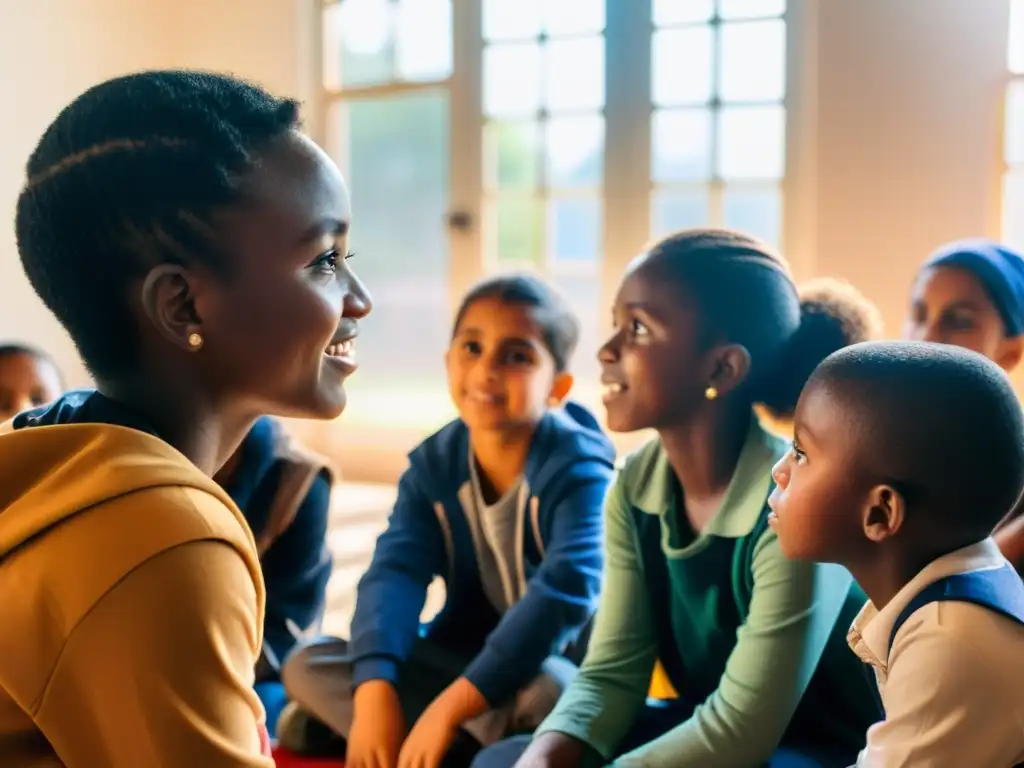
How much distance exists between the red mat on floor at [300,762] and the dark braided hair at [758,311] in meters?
0.77

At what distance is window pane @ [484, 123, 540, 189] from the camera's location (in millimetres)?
3746

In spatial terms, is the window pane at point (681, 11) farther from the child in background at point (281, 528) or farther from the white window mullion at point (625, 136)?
the child in background at point (281, 528)

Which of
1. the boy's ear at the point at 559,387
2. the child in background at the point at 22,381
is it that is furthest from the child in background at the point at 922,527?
the child in background at the point at 22,381

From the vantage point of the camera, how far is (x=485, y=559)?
1598mm

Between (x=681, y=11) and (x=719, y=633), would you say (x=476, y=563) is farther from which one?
(x=681, y=11)

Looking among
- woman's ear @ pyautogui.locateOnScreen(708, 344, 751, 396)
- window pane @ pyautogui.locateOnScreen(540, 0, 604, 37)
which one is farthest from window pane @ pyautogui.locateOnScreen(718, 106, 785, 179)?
woman's ear @ pyautogui.locateOnScreen(708, 344, 751, 396)

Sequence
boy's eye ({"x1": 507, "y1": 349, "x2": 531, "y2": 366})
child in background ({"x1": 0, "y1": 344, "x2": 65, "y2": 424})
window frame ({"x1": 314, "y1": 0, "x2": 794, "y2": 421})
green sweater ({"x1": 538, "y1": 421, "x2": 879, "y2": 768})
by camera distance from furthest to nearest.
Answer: window frame ({"x1": 314, "y1": 0, "x2": 794, "y2": 421}), child in background ({"x1": 0, "y1": 344, "x2": 65, "y2": 424}), boy's eye ({"x1": 507, "y1": 349, "x2": 531, "y2": 366}), green sweater ({"x1": 538, "y1": 421, "x2": 879, "y2": 768})

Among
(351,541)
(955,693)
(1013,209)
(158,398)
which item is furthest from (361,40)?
(955,693)

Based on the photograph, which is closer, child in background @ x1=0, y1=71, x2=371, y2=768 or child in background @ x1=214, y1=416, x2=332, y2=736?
child in background @ x1=0, y1=71, x2=371, y2=768

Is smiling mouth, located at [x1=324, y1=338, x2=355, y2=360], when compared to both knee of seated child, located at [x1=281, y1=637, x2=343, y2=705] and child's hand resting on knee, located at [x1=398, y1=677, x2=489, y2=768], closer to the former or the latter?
child's hand resting on knee, located at [x1=398, y1=677, x2=489, y2=768]

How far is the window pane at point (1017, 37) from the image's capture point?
115 inches

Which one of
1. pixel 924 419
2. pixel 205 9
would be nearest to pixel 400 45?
pixel 205 9

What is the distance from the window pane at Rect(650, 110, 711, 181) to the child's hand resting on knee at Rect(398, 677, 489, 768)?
2439mm

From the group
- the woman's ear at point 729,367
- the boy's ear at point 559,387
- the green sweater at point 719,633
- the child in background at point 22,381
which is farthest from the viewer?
the child in background at point 22,381
